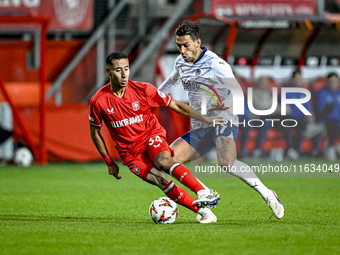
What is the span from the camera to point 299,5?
55.8ft

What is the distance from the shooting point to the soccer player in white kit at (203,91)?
22.1ft

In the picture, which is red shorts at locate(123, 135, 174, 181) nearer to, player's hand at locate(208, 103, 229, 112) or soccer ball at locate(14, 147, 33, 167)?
player's hand at locate(208, 103, 229, 112)

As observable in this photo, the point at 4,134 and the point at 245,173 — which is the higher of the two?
the point at 245,173

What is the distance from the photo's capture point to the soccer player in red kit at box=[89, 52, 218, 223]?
636cm

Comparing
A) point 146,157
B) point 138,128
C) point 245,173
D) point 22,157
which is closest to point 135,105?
point 138,128

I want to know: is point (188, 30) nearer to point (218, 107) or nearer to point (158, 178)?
point (218, 107)

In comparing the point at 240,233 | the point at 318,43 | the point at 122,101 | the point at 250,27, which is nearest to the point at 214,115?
the point at 122,101

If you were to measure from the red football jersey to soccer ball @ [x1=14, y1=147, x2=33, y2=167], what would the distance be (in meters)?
7.70

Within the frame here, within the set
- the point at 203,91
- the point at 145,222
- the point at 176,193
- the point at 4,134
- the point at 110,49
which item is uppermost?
the point at 203,91

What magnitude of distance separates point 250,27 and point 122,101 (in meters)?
8.43

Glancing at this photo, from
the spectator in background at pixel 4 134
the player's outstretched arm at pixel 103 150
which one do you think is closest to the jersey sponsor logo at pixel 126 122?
the player's outstretched arm at pixel 103 150

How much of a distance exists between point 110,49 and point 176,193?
11206 mm

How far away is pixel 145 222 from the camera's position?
6.52 m

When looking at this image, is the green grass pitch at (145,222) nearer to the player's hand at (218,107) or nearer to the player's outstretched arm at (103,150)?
the player's outstretched arm at (103,150)
